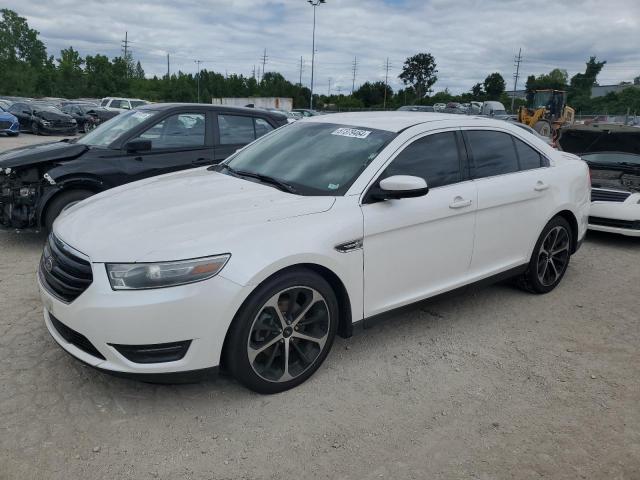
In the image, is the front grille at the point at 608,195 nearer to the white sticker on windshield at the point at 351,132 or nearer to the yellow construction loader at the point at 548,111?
the white sticker on windshield at the point at 351,132

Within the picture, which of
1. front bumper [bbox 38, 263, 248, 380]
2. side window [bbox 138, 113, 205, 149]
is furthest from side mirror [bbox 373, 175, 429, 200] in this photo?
side window [bbox 138, 113, 205, 149]

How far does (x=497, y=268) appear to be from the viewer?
4.41 m

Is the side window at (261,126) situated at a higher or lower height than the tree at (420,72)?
lower

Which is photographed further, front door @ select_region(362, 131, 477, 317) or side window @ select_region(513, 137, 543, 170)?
side window @ select_region(513, 137, 543, 170)

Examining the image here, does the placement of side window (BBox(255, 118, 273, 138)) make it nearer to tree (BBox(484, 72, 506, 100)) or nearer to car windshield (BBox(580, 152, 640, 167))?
car windshield (BBox(580, 152, 640, 167))

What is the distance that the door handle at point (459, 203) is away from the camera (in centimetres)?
387

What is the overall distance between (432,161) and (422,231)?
581 mm

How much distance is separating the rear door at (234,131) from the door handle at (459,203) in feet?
12.0

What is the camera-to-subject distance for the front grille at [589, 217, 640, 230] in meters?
6.90

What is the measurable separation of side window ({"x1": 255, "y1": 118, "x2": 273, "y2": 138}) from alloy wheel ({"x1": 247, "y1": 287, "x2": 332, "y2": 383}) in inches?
172

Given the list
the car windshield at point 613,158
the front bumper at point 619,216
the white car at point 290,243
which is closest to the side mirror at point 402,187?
the white car at point 290,243

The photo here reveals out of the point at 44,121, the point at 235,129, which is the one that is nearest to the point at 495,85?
the point at 44,121

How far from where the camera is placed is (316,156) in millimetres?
3820

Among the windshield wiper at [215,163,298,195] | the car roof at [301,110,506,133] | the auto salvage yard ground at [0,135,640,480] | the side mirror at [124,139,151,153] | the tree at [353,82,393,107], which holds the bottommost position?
the auto salvage yard ground at [0,135,640,480]
